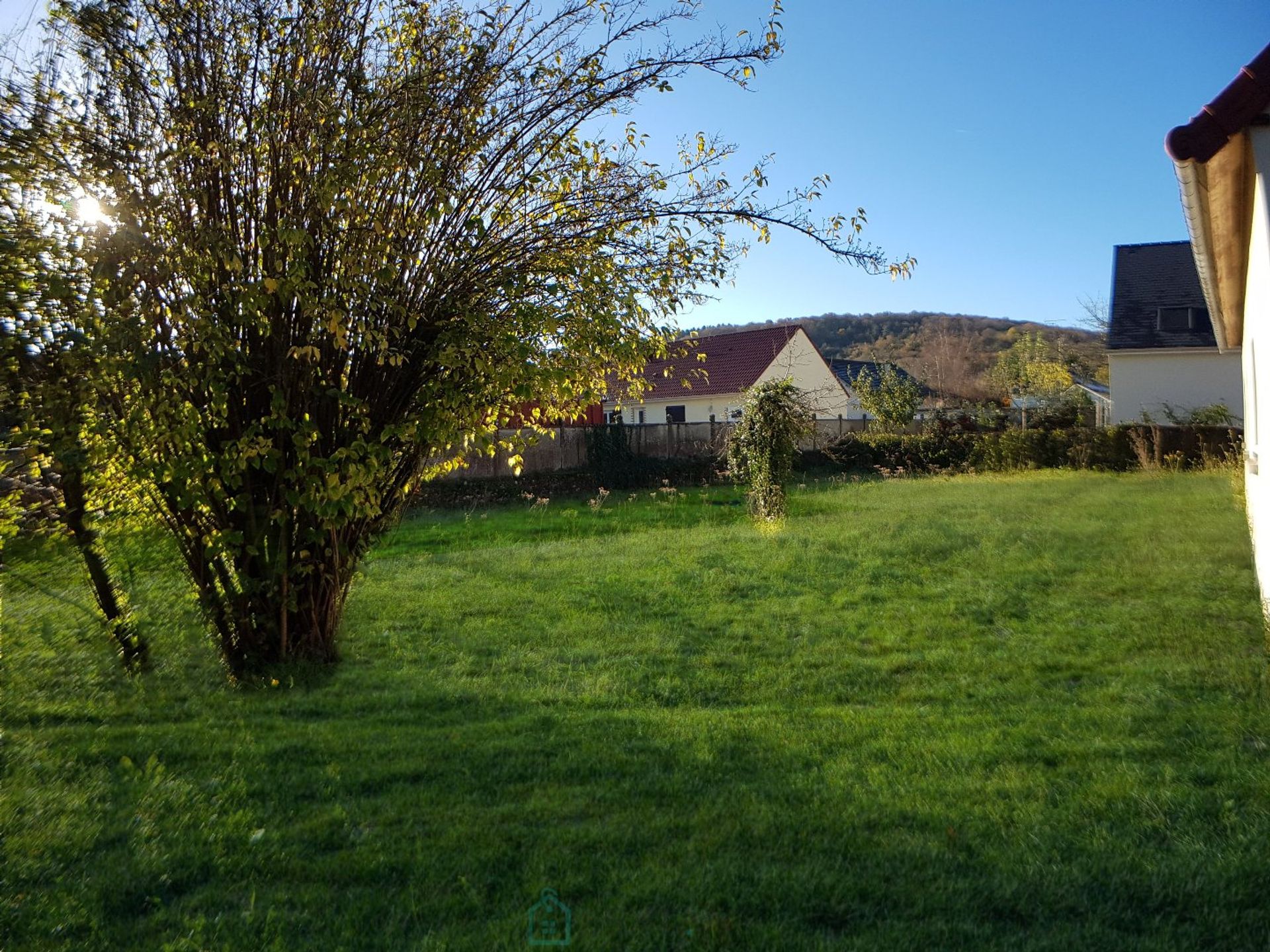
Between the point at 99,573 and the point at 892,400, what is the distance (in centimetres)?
2525

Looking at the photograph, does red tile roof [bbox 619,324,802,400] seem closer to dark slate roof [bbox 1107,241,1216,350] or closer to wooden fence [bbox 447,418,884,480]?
wooden fence [bbox 447,418,884,480]

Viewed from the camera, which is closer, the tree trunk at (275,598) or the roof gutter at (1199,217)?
the roof gutter at (1199,217)

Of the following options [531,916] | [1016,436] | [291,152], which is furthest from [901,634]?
[1016,436]

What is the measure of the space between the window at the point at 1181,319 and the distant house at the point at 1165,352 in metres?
0.02

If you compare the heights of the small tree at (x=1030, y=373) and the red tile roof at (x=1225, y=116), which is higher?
the small tree at (x=1030, y=373)

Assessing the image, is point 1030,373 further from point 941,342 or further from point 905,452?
point 905,452

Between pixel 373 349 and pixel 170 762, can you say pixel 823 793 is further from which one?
pixel 373 349

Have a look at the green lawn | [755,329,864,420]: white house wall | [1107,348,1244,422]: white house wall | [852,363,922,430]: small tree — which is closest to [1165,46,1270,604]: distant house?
the green lawn

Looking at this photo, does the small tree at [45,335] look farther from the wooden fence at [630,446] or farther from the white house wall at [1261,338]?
the wooden fence at [630,446]

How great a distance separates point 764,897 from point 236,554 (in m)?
4.59

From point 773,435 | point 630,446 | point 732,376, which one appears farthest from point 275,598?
point 732,376

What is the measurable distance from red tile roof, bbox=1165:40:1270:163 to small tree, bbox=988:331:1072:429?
30.7 metres

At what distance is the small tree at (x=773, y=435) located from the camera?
1419 centimetres

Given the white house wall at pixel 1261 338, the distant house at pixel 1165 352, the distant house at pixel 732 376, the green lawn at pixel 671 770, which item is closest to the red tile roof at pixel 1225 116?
the white house wall at pixel 1261 338
